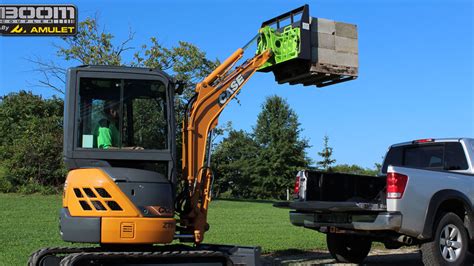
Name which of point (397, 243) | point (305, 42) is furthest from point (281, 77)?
point (397, 243)

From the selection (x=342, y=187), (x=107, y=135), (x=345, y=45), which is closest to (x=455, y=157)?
(x=342, y=187)

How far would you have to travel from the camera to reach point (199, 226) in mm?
8523

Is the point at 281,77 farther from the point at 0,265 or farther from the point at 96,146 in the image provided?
the point at 0,265

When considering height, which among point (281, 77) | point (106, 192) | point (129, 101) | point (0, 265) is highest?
point (281, 77)

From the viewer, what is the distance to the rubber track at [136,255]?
23.7ft

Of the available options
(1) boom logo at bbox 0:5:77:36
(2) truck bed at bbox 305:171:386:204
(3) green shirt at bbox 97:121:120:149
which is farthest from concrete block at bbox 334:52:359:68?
(1) boom logo at bbox 0:5:77:36

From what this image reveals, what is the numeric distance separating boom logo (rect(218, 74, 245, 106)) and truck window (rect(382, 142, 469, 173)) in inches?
140

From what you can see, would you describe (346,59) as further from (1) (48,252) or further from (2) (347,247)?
(1) (48,252)

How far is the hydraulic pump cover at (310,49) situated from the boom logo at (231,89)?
0.48m

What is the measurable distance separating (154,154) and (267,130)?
6899 cm

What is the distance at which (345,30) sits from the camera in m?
9.63

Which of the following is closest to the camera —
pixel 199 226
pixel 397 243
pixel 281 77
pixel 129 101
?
pixel 129 101

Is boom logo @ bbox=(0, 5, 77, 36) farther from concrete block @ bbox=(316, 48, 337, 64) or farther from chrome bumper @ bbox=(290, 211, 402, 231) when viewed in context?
chrome bumper @ bbox=(290, 211, 402, 231)

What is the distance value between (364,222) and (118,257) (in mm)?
3830
